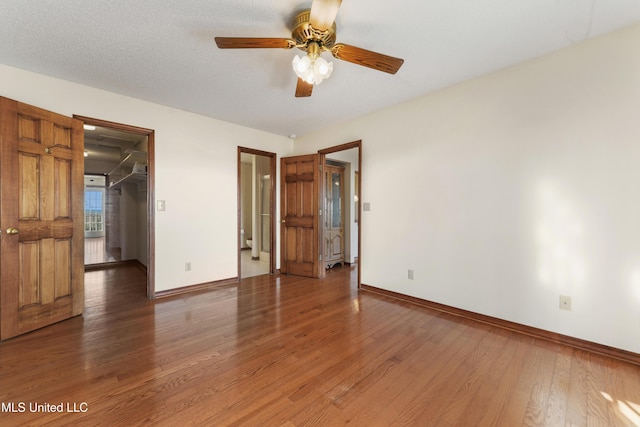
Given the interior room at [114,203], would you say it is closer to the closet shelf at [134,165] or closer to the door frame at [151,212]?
the closet shelf at [134,165]

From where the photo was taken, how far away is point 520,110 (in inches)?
91.4

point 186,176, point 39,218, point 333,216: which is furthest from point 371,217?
point 39,218

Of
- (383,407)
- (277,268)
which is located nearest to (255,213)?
(277,268)

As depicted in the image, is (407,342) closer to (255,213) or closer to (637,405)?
(637,405)

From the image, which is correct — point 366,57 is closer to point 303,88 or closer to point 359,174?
point 303,88

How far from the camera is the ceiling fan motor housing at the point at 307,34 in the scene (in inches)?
65.2

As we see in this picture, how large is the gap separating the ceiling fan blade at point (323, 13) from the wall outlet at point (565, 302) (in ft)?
9.10

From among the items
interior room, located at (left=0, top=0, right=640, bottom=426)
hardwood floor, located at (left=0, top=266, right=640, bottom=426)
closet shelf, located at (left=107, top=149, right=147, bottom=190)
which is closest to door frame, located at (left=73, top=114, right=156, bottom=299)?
interior room, located at (left=0, top=0, right=640, bottom=426)

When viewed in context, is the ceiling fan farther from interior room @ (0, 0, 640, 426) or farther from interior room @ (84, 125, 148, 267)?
interior room @ (84, 125, 148, 267)

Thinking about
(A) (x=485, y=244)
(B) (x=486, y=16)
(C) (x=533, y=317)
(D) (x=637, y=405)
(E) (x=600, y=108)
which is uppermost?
(B) (x=486, y=16)

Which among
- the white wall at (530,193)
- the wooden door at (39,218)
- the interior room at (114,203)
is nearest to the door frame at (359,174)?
the white wall at (530,193)

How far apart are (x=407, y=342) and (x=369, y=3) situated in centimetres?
254

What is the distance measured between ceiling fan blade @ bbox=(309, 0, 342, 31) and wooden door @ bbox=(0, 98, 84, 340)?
267 cm

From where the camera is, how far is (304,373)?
172 cm
